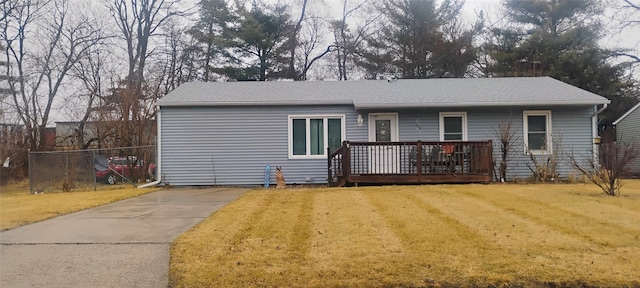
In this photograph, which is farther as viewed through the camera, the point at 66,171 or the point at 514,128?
the point at 66,171

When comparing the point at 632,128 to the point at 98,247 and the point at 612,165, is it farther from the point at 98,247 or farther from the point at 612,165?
the point at 98,247

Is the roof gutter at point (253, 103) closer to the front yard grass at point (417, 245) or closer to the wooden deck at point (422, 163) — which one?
the wooden deck at point (422, 163)

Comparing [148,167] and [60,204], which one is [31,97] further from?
[60,204]

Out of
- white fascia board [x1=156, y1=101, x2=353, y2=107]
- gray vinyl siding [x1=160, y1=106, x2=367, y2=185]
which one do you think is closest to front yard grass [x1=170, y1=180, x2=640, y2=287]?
gray vinyl siding [x1=160, y1=106, x2=367, y2=185]

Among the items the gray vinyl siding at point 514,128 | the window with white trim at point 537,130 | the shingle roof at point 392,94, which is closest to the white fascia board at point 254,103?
the shingle roof at point 392,94

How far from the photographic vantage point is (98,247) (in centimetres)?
561

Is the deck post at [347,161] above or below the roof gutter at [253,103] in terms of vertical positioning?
below

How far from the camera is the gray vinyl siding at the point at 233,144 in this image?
1358 cm

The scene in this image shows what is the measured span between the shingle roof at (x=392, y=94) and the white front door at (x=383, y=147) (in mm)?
652

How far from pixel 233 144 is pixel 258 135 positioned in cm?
82

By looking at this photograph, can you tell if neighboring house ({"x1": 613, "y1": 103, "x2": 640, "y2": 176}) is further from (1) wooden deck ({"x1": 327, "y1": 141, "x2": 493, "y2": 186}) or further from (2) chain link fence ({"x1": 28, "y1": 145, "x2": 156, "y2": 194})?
(2) chain link fence ({"x1": 28, "y1": 145, "x2": 156, "y2": 194})

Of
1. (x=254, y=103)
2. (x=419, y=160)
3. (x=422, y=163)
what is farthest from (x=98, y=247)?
(x=422, y=163)

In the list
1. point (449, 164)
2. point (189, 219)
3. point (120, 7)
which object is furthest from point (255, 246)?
point (120, 7)

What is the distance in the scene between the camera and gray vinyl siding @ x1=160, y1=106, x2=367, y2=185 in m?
13.6
